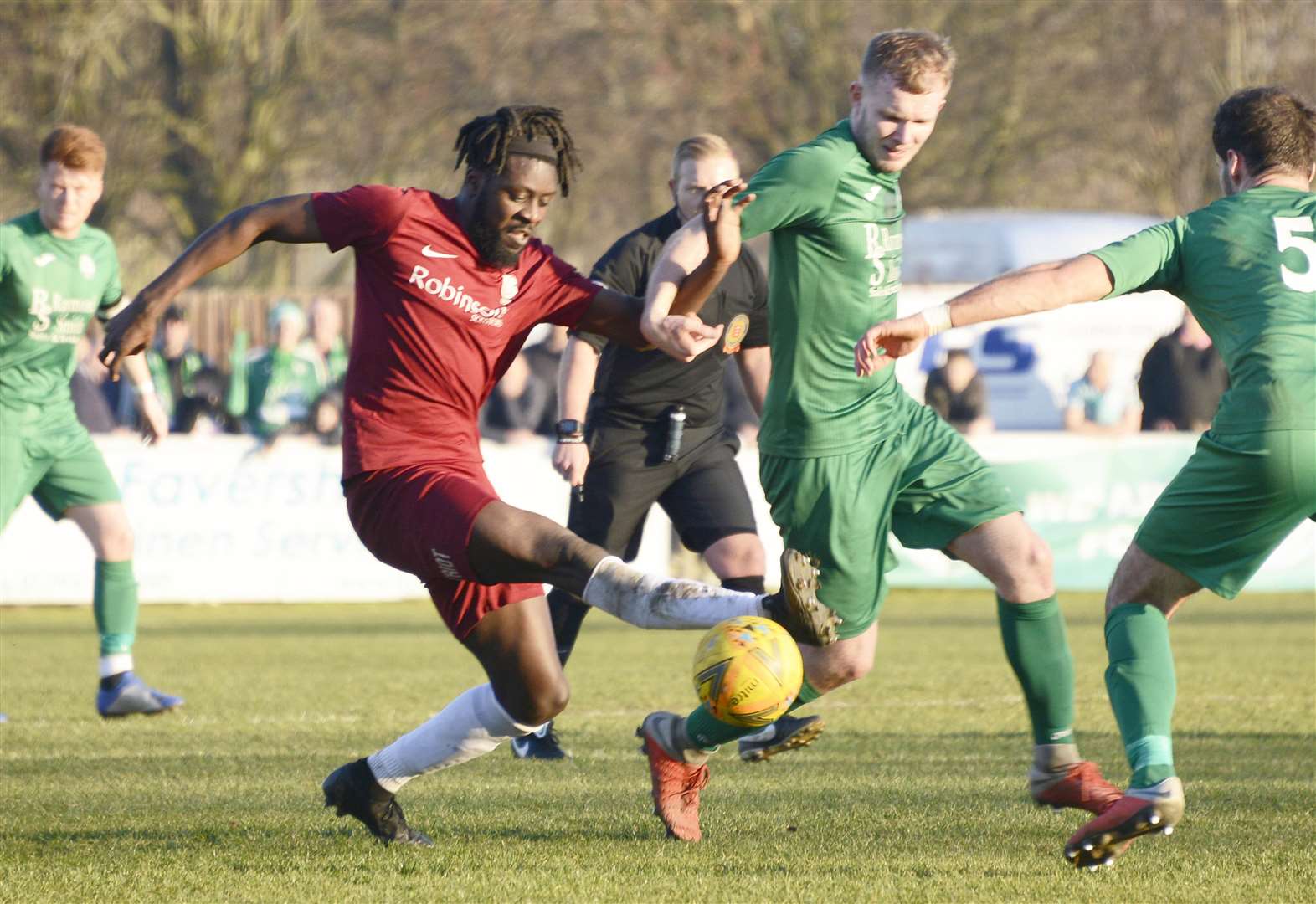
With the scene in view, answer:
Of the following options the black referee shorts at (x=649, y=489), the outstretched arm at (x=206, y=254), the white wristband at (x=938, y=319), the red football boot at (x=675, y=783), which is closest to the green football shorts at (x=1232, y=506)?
the white wristband at (x=938, y=319)

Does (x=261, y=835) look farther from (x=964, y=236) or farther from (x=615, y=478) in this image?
(x=964, y=236)

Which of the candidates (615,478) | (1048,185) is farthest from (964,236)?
(615,478)

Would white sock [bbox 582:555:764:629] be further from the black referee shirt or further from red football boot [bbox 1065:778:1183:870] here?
the black referee shirt

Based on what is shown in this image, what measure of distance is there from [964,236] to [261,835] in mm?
20108

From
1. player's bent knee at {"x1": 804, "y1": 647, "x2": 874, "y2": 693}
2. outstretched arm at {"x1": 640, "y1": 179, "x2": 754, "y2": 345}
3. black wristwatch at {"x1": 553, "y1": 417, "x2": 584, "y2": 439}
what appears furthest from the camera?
black wristwatch at {"x1": 553, "y1": 417, "x2": 584, "y2": 439}

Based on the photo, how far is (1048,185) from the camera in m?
35.3

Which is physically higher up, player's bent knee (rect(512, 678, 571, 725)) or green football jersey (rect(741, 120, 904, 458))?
green football jersey (rect(741, 120, 904, 458))

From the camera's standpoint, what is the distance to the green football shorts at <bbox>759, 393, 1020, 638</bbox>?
20.2 feet

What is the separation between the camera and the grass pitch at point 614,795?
531 cm

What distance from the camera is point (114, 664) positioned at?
9.36 metres

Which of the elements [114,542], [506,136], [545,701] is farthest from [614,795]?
[114,542]

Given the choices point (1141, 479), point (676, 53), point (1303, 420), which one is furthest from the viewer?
point (676, 53)

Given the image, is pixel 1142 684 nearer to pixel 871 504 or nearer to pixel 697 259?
pixel 871 504

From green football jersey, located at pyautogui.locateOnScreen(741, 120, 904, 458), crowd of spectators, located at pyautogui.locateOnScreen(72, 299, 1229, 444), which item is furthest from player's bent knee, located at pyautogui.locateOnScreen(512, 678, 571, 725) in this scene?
crowd of spectators, located at pyautogui.locateOnScreen(72, 299, 1229, 444)
